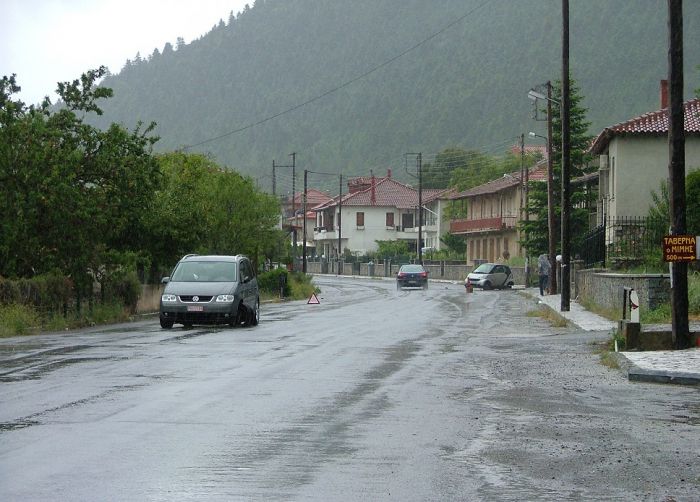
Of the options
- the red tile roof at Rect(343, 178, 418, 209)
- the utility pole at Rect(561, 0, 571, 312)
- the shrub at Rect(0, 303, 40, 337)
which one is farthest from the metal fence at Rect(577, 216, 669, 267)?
the red tile roof at Rect(343, 178, 418, 209)

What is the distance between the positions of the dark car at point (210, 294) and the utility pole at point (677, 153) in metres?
12.0

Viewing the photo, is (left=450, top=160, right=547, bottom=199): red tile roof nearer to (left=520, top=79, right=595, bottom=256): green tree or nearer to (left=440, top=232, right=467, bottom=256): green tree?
(left=440, top=232, right=467, bottom=256): green tree

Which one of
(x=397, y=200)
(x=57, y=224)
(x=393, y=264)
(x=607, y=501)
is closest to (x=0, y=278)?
(x=57, y=224)

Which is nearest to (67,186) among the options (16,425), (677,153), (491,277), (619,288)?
(619,288)

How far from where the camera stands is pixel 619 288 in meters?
33.5

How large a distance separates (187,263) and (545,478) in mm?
22640

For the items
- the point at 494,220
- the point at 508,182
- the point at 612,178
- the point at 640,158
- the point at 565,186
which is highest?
the point at 508,182

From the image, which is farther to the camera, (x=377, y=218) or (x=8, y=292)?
(x=377, y=218)

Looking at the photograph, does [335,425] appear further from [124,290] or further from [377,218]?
[377,218]

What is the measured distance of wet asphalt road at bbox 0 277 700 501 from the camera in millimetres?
9031

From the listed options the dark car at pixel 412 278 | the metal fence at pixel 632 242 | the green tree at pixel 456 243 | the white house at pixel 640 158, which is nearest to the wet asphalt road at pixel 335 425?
the metal fence at pixel 632 242

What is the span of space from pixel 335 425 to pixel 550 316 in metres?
24.6

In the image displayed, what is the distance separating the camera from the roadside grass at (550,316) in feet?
106

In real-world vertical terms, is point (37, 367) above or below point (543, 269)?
below
